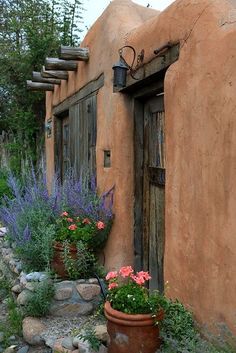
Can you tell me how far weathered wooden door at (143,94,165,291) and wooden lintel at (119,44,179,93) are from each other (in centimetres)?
23

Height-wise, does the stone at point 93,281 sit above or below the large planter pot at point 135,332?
below

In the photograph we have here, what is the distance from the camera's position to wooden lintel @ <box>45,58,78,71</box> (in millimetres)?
5695

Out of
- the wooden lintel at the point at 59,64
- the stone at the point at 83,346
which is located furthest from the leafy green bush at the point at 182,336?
the wooden lintel at the point at 59,64

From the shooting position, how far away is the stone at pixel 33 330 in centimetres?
363

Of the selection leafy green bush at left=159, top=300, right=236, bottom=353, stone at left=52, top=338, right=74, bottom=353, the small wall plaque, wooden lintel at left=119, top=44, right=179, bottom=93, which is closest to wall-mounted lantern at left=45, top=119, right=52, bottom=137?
the small wall plaque

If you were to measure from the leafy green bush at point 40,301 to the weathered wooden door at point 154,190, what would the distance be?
1.04 metres

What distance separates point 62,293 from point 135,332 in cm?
145

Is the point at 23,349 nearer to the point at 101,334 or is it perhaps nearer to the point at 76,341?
the point at 76,341

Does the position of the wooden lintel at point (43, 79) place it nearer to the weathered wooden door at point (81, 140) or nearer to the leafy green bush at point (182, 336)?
the weathered wooden door at point (81, 140)

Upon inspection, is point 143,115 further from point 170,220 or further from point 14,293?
point 14,293

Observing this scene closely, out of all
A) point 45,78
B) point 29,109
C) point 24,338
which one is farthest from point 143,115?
point 29,109

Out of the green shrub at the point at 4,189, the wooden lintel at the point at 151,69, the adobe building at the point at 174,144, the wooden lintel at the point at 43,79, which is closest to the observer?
the adobe building at the point at 174,144

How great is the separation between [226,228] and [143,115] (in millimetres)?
2049

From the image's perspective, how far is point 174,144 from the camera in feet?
10.3
